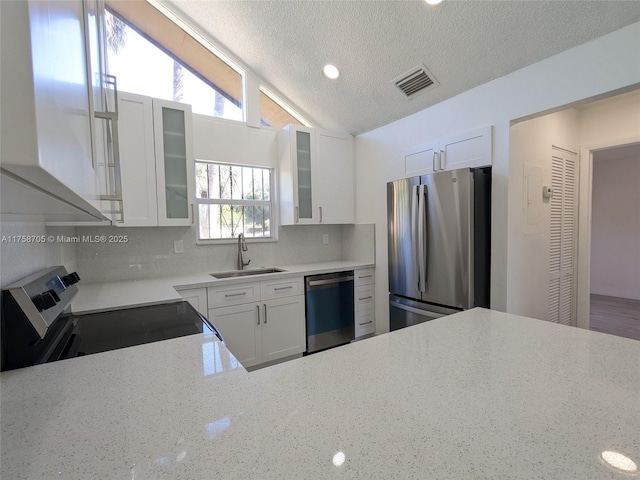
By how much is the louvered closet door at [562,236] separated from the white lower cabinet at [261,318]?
8.05 ft

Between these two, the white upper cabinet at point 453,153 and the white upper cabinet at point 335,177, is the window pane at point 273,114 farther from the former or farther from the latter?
the white upper cabinet at point 453,153

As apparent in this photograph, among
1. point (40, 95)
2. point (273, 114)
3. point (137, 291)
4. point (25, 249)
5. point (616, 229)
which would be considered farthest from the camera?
point (616, 229)

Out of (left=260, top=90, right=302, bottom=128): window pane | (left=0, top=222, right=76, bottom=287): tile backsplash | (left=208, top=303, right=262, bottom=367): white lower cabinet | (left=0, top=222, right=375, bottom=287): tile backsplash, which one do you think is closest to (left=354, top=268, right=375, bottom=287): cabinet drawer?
(left=0, top=222, right=375, bottom=287): tile backsplash

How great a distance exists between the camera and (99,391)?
752mm

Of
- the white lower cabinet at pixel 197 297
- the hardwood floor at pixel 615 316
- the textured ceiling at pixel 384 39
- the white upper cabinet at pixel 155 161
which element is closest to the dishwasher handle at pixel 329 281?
the white lower cabinet at pixel 197 297

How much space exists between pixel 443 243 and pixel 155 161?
2.49 m

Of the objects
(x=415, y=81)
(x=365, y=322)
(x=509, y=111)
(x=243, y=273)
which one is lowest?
(x=365, y=322)

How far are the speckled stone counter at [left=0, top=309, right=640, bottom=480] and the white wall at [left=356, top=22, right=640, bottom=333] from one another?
140 centimetres

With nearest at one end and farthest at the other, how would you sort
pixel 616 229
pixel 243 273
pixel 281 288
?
pixel 281 288
pixel 243 273
pixel 616 229

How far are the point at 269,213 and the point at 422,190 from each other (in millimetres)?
1725

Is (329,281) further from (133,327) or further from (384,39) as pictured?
(384,39)

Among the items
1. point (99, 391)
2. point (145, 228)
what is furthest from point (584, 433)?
point (145, 228)

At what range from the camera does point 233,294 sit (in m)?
2.50

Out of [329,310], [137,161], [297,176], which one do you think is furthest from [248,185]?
[329,310]
